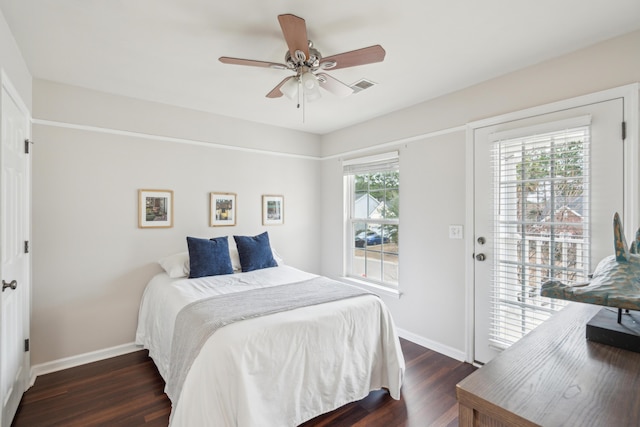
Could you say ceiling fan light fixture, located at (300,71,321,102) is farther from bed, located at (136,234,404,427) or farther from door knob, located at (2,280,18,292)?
door knob, located at (2,280,18,292)


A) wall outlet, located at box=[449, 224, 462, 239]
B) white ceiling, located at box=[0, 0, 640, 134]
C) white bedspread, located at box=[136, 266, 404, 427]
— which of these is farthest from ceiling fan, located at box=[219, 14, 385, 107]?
wall outlet, located at box=[449, 224, 462, 239]

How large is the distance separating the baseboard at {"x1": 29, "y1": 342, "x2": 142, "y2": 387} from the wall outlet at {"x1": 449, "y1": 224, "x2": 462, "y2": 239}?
128 inches

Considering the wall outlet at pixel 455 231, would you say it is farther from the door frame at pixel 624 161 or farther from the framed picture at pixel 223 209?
the framed picture at pixel 223 209

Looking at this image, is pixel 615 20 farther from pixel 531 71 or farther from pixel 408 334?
pixel 408 334

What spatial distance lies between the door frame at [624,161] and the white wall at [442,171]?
57 mm

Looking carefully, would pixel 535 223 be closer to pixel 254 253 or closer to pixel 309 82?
pixel 309 82

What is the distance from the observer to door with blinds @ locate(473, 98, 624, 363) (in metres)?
2.02

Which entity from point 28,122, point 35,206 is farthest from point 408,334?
point 28,122

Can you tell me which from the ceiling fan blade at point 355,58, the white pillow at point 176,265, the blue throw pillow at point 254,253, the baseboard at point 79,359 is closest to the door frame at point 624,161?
the ceiling fan blade at point 355,58

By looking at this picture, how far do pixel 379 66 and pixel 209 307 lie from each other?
7.20 ft

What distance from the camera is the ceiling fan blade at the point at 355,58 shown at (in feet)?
5.66

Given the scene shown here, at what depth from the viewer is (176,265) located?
2.94 metres

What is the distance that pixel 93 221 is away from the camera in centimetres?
282

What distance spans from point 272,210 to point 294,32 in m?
2.54
